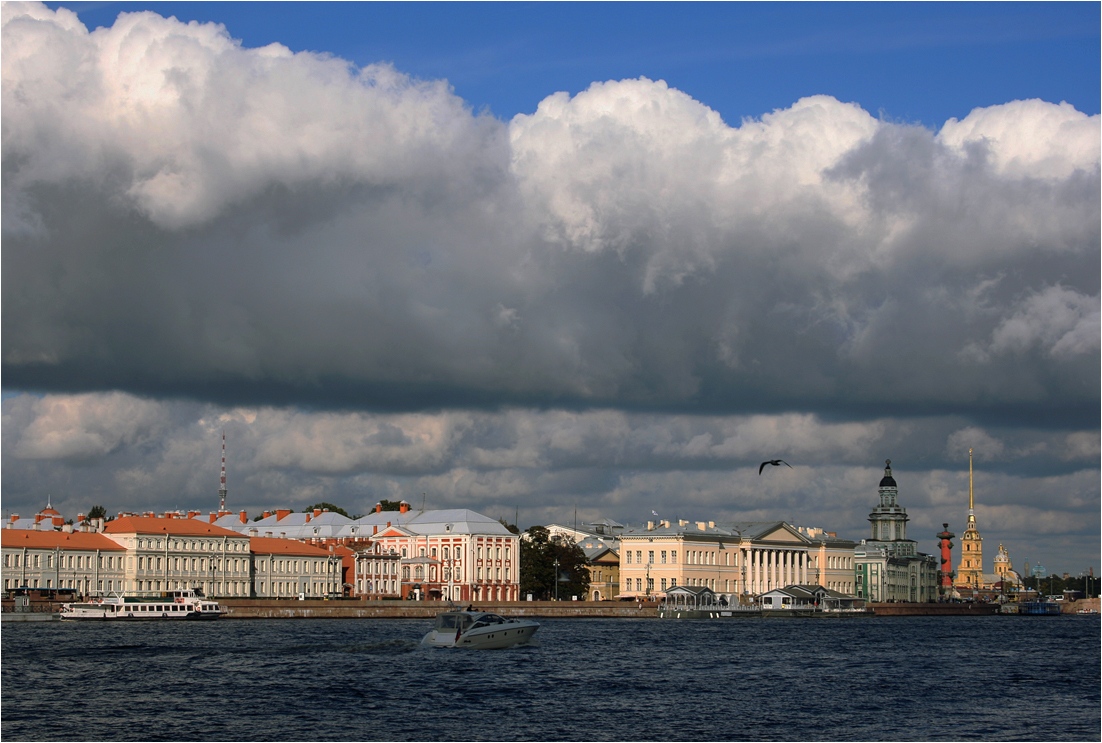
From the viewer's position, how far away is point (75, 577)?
113 metres

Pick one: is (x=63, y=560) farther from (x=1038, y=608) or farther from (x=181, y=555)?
(x=1038, y=608)

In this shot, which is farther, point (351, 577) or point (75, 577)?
point (351, 577)

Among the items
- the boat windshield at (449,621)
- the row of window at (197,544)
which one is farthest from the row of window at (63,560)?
the boat windshield at (449,621)

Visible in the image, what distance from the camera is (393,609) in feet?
360

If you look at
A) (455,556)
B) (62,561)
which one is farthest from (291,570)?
(62,561)

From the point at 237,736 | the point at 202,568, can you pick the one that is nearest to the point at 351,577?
the point at 202,568

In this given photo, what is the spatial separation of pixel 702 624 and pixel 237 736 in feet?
257

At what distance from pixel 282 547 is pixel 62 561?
21.5 m

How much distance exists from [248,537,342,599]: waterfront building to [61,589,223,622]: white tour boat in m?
25.6

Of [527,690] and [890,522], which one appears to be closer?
[527,690]

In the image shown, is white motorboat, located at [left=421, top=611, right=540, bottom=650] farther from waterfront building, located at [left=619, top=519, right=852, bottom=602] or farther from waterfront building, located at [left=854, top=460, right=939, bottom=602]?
waterfront building, located at [left=854, top=460, right=939, bottom=602]

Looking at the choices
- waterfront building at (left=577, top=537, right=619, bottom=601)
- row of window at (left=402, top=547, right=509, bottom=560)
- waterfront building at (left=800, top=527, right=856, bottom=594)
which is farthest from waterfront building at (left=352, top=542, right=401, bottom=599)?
waterfront building at (left=800, top=527, right=856, bottom=594)

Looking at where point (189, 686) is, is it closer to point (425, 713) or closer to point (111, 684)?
→ point (111, 684)

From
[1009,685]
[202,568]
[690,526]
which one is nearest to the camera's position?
[1009,685]
